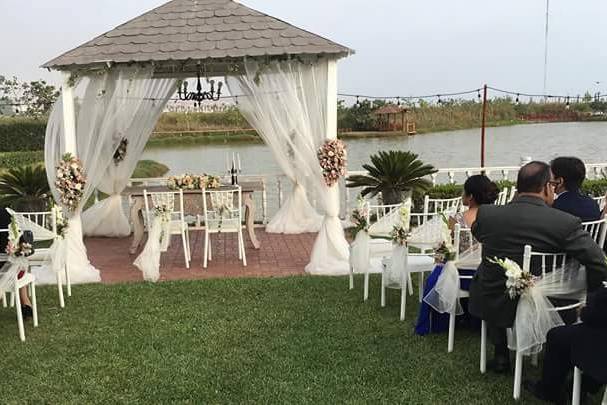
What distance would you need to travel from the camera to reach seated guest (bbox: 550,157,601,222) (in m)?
3.91

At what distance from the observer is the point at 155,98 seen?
7.98m

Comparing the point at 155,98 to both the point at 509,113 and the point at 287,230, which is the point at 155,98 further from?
the point at 509,113

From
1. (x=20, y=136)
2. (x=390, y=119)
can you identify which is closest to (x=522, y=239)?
(x=20, y=136)

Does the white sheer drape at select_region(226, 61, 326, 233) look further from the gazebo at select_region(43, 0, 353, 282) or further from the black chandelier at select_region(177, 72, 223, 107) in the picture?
the black chandelier at select_region(177, 72, 223, 107)

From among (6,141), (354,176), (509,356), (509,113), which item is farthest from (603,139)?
(6,141)

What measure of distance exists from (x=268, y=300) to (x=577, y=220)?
287 cm

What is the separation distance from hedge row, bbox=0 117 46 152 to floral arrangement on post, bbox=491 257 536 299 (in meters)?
22.1

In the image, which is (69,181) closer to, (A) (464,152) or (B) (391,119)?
(A) (464,152)

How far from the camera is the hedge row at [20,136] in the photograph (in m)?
22.0

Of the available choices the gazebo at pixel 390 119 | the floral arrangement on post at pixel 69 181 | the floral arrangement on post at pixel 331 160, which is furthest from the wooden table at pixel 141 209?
the gazebo at pixel 390 119

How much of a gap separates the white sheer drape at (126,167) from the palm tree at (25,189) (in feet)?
2.44

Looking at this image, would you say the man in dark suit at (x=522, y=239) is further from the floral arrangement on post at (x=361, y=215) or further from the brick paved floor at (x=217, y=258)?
the brick paved floor at (x=217, y=258)

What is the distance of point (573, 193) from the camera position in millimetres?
3969

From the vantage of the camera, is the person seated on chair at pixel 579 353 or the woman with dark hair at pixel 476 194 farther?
the woman with dark hair at pixel 476 194
